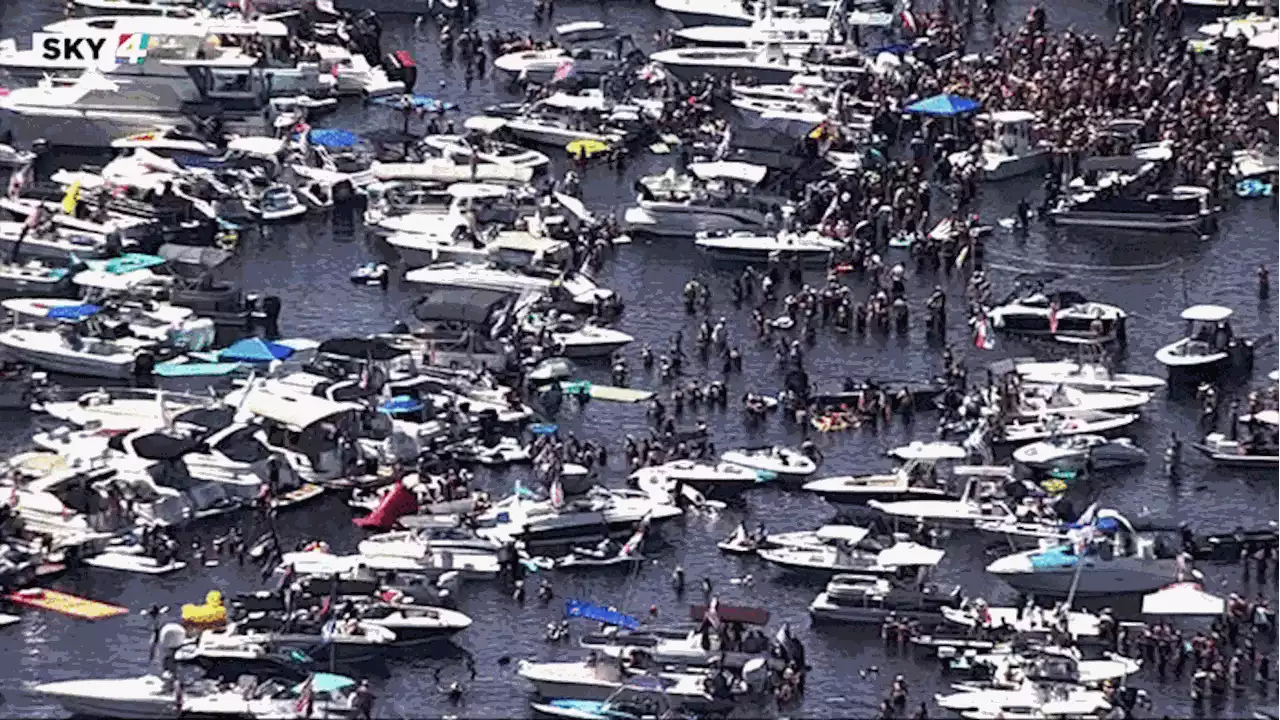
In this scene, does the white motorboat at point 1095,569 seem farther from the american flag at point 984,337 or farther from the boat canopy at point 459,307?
the boat canopy at point 459,307

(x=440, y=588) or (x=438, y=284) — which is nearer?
(x=440, y=588)

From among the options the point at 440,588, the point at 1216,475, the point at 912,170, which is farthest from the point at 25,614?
the point at 912,170

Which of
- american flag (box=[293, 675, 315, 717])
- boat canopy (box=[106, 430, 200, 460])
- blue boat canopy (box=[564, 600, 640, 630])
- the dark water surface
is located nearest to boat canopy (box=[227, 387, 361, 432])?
the dark water surface

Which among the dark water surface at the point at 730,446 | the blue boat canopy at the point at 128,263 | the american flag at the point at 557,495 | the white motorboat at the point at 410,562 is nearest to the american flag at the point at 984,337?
the dark water surface at the point at 730,446

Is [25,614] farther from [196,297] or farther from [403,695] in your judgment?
[196,297]

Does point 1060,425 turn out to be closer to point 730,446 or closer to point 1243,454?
point 1243,454

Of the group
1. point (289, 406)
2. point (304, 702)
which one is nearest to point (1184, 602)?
point (304, 702)
